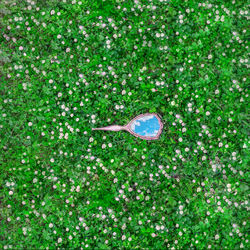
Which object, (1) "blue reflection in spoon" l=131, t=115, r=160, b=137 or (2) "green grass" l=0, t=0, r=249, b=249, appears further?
(1) "blue reflection in spoon" l=131, t=115, r=160, b=137

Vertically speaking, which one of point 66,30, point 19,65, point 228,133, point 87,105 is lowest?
point 228,133

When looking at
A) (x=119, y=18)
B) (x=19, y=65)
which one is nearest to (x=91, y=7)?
(x=119, y=18)

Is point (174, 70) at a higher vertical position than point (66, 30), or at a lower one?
lower

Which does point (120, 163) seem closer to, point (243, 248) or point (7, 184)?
point (7, 184)

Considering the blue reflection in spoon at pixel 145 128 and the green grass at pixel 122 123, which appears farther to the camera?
the blue reflection in spoon at pixel 145 128

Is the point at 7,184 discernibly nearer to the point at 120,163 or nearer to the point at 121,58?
the point at 120,163

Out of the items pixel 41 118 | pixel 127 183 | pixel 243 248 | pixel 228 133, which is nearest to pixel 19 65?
pixel 41 118
